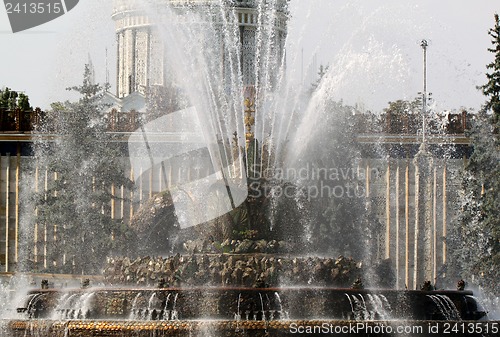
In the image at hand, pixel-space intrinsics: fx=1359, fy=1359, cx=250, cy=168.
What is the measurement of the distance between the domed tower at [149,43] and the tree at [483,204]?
12070 mm

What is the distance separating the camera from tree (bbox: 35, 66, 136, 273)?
38.1 metres

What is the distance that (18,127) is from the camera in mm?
44656

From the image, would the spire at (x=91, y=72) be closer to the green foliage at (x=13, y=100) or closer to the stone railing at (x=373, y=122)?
the stone railing at (x=373, y=122)

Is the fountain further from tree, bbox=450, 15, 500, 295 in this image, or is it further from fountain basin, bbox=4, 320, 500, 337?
tree, bbox=450, 15, 500, 295

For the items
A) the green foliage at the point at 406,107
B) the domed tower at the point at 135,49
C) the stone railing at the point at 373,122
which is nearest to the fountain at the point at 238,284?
the stone railing at the point at 373,122

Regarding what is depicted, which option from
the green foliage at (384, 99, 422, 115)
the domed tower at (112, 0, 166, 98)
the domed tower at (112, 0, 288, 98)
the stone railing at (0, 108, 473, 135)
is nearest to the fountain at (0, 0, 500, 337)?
the stone railing at (0, 108, 473, 135)

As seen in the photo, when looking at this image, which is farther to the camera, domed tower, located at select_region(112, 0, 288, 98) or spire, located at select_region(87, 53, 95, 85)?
domed tower, located at select_region(112, 0, 288, 98)

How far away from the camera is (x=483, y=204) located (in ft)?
126

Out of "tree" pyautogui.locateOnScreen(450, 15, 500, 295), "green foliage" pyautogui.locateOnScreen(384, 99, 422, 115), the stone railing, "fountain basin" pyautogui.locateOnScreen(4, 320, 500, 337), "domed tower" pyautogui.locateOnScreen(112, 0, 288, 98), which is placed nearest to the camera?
"fountain basin" pyautogui.locateOnScreen(4, 320, 500, 337)

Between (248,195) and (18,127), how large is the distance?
22752 millimetres

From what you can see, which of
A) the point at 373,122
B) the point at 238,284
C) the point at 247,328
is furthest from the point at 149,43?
the point at 247,328

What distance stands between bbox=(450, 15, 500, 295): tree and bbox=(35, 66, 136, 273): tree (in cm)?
978

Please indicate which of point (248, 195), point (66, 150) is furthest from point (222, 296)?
point (66, 150)

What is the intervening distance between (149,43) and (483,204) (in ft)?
65.9
